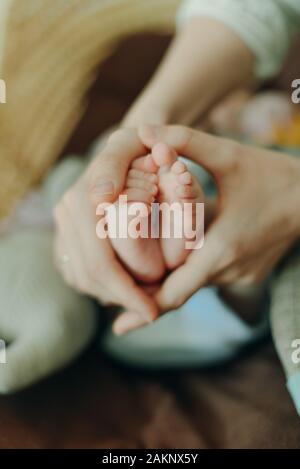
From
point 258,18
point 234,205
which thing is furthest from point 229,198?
point 258,18

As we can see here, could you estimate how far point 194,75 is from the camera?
0.57m

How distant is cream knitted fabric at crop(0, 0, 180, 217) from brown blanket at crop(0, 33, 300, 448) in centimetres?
28

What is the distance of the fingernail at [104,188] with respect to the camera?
0.37m

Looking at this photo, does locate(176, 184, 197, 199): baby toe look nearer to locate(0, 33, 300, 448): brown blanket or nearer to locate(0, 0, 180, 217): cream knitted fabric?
locate(0, 33, 300, 448): brown blanket

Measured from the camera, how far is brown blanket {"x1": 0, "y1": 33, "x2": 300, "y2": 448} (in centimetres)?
44

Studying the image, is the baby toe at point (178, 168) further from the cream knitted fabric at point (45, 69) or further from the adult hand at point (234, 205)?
the cream knitted fabric at point (45, 69)

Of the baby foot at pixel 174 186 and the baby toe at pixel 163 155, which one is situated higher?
the baby toe at pixel 163 155

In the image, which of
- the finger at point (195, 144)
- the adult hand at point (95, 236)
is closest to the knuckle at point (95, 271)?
the adult hand at point (95, 236)

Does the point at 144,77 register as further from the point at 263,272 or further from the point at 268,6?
the point at 263,272

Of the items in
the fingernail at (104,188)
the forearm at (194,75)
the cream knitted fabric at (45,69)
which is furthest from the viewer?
the cream knitted fabric at (45,69)

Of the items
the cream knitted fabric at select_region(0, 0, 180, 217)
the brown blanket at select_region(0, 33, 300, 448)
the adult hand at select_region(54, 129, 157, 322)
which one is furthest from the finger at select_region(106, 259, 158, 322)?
the cream knitted fabric at select_region(0, 0, 180, 217)

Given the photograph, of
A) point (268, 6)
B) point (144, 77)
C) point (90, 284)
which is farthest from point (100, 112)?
point (90, 284)

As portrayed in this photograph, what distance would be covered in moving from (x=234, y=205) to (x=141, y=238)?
8cm

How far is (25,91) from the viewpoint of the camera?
2.39ft
